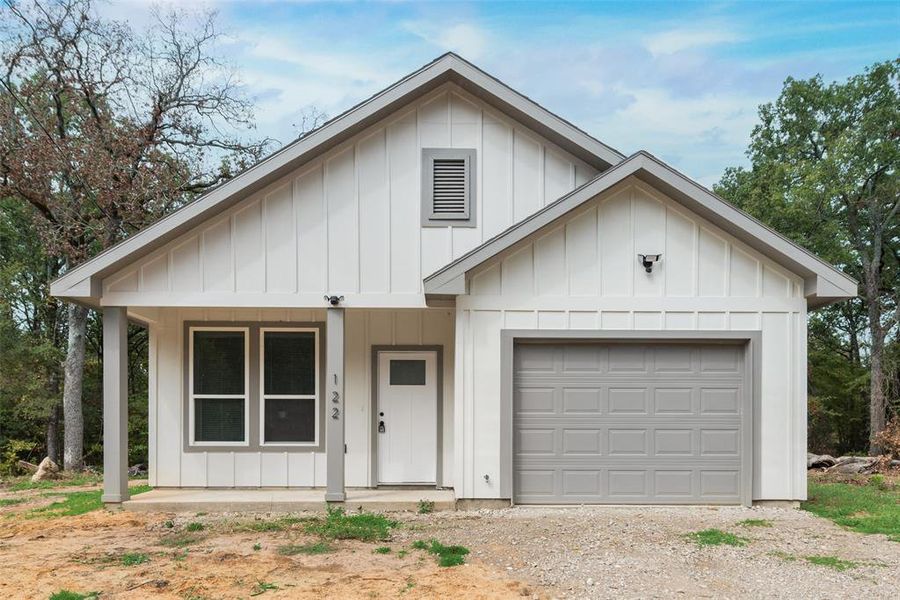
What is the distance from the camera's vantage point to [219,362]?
9.98 meters

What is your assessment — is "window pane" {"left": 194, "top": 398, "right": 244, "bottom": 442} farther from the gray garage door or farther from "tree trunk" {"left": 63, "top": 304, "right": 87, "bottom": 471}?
"tree trunk" {"left": 63, "top": 304, "right": 87, "bottom": 471}

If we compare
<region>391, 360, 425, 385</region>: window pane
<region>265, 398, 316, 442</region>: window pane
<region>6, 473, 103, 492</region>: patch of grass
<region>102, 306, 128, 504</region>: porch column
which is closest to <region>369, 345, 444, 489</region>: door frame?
<region>391, 360, 425, 385</region>: window pane

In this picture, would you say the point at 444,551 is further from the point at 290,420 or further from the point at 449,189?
the point at 449,189

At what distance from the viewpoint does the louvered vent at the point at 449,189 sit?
9.30 metres

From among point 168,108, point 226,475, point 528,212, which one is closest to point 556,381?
point 528,212

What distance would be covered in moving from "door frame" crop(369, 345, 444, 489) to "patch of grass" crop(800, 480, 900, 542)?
5061 mm

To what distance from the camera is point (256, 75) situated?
1864cm

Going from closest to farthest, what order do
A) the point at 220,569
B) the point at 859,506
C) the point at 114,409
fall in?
the point at 220,569, the point at 114,409, the point at 859,506

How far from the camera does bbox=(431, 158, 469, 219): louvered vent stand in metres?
9.30

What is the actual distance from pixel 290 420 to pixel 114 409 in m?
2.43

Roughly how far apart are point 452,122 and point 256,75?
1144 centimetres

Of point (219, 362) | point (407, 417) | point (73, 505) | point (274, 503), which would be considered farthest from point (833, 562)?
point (73, 505)

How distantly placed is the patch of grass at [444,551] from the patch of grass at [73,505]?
A: 16.2 feet

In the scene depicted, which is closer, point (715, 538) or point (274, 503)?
point (715, 538)
